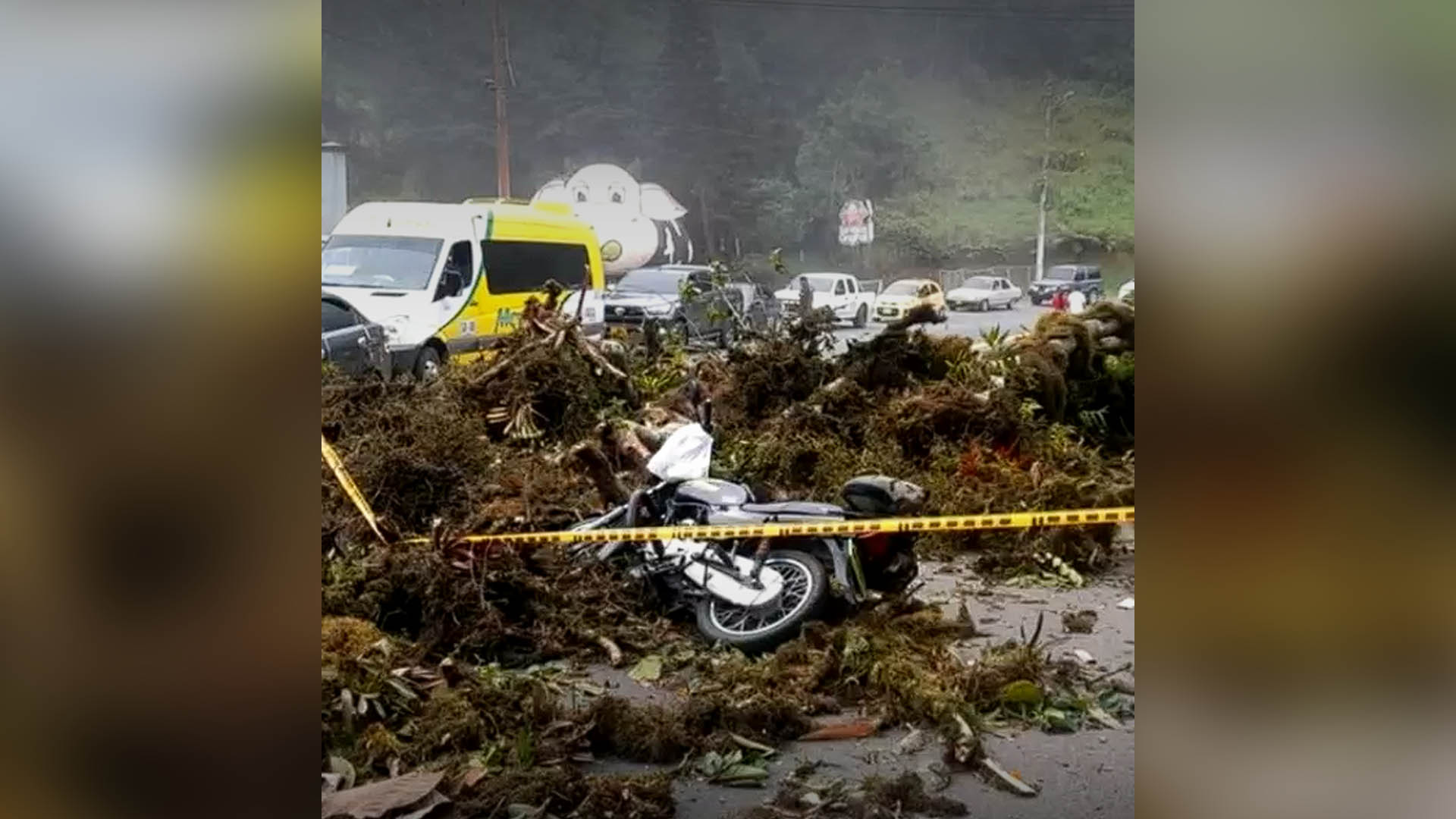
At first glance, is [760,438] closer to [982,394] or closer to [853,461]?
[853,461]

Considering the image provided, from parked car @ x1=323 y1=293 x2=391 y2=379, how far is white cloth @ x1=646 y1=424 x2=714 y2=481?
0.84m

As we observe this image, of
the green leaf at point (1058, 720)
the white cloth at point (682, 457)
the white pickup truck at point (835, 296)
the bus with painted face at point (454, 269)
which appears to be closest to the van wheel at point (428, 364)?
the bus with painted face at point (454, 269)

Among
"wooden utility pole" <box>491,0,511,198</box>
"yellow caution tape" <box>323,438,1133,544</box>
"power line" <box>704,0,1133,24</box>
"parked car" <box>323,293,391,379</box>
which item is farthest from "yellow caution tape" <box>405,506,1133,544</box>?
"power line" <box>704,0,1133,24</box>

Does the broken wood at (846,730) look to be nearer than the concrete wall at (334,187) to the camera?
No

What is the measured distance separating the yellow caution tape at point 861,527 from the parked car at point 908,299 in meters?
0.62

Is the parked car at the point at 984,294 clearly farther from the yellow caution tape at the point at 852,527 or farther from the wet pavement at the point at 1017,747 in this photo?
the wet pavement at the point at 1017,747

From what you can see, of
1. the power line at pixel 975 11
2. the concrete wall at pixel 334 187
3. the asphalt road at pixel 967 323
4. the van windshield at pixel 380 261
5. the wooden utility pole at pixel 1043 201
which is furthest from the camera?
the asphalt road at pixel 967 323

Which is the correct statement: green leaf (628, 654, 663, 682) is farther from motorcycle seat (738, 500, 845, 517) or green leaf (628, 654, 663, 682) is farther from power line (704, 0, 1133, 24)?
power line (704, 0, 1133, 24)

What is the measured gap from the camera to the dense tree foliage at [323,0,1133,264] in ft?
11.1

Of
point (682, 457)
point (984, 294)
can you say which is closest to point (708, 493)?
point (682, 457)

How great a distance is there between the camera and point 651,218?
3.56 meters

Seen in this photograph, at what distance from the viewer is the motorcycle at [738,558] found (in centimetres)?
370
